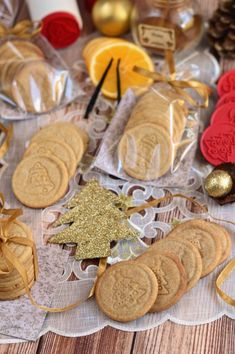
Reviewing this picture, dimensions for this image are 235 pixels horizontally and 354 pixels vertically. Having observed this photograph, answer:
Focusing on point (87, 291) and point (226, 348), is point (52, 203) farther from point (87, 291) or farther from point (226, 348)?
point (226, 348)

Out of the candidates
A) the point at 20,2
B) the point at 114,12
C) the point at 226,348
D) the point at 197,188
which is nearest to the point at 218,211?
the point at 197,188

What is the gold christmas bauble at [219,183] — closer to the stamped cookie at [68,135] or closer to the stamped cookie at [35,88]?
the stamped cookie at [68,135]

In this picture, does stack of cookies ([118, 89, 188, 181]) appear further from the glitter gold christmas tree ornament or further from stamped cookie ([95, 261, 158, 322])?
stamped cookie ([95, 261, 158, 322])

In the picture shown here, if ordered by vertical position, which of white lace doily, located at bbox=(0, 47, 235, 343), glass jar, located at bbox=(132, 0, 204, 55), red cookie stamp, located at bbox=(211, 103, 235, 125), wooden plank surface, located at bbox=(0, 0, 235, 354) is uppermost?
glass jar, located at bbox=(132, 0, 204, 55)

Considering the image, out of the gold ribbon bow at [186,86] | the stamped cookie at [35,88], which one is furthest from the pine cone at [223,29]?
the stamped cookie at [35,88]

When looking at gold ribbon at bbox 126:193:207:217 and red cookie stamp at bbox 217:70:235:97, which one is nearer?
gold ribbon at bbox 126:193:207:217

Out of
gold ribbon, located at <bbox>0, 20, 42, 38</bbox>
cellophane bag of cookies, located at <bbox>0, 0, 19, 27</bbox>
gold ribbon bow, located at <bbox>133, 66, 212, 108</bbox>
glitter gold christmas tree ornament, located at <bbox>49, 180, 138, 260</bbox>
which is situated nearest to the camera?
glitter gold christmas tree ornament, located at <bbox>49, 180, 138, 260</bbox>

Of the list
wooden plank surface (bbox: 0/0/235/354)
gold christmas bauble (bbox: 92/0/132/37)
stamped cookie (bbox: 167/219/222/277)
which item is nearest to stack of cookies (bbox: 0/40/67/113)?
gold christmas bauble (bbox: 92/0/132/37)

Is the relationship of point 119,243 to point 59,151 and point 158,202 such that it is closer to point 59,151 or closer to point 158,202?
point 158,202
